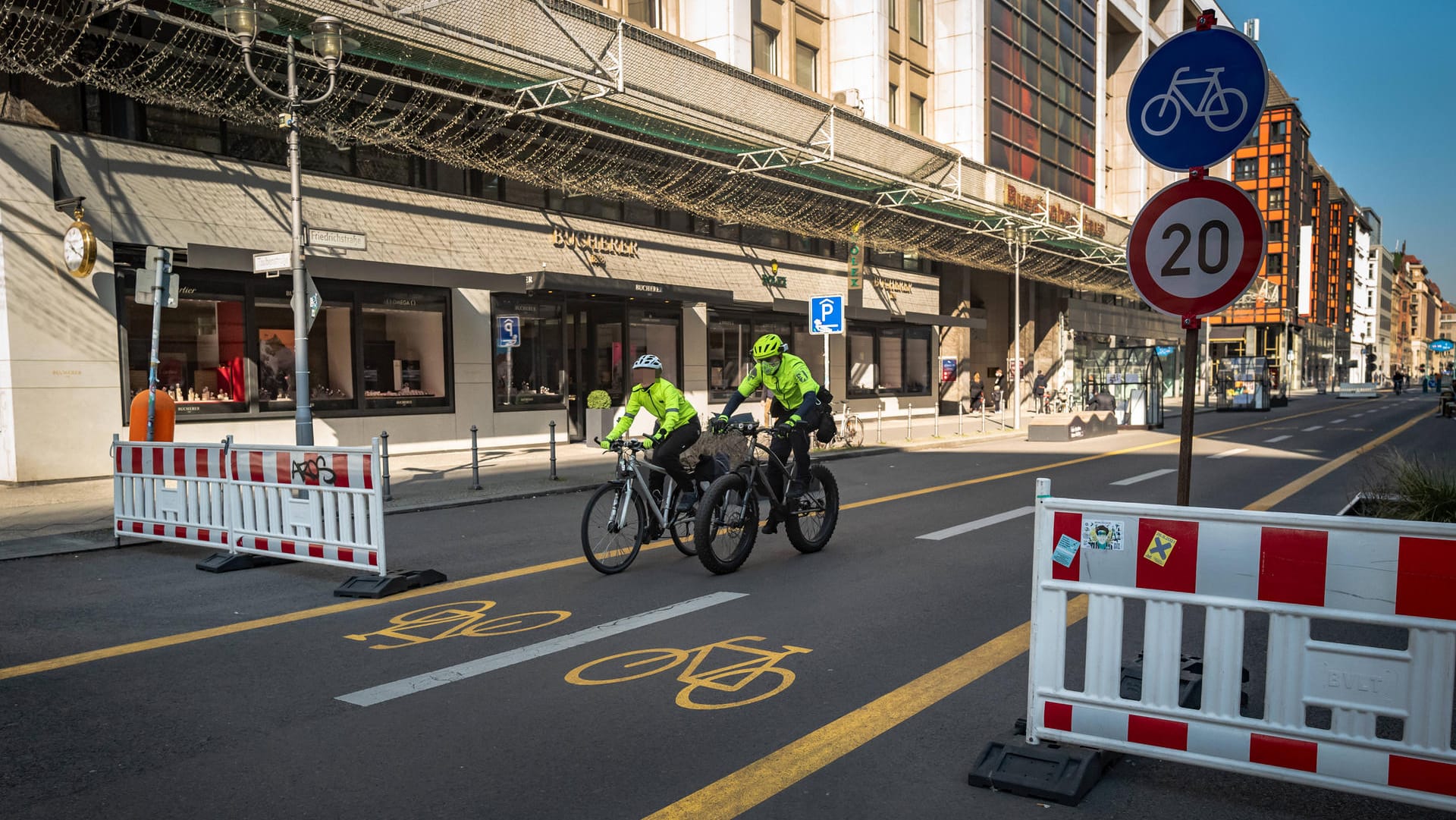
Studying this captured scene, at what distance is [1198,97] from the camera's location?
179 inches

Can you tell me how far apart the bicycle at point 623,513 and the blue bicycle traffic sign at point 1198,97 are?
14.3ft

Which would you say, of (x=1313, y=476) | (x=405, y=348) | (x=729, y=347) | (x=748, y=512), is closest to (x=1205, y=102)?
(x=748, y=512)

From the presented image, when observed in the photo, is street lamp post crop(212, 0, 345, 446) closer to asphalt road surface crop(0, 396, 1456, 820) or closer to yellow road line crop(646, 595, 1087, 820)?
asphalt road surface crop(0, 396, 1456, 820)

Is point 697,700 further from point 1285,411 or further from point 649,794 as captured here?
point 1285,411

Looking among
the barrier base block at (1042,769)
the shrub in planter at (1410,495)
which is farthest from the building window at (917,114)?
the barrier base block at (1042,769)

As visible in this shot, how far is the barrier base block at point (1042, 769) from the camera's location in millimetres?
3580

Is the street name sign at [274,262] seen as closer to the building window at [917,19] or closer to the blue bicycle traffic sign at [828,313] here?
the blue bicycle traffic sign at [828,313]

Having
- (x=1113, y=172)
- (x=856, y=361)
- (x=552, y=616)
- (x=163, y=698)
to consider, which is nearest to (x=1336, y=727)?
(x=552, y=616)

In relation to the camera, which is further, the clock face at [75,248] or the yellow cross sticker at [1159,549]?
the clock face at [75,248]

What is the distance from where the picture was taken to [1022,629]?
19.7 feet

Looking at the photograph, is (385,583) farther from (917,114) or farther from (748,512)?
(917,114)

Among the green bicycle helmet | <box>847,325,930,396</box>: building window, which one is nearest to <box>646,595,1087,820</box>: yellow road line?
the green bicycle helmet

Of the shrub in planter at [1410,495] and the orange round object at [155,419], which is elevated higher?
the orange round object at [155,419]

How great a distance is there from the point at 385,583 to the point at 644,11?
70.3 feet
